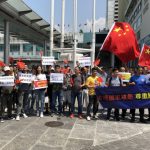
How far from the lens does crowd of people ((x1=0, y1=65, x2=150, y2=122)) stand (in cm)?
1059

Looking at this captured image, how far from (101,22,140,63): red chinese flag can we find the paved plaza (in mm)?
2765

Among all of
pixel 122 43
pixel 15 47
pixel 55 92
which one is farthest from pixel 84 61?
pixel 15 47

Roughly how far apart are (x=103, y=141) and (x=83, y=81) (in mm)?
3478

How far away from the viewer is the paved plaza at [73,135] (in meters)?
7.84

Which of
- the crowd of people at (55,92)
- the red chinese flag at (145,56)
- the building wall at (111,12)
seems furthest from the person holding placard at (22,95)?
the building wall at (111,12)

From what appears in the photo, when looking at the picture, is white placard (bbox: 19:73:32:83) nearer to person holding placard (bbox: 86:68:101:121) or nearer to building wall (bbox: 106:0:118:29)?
person holding placard (bbox: 86:68:101:121)

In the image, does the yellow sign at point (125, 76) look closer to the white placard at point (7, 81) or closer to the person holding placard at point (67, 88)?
the person holding placard at point (67, 88)

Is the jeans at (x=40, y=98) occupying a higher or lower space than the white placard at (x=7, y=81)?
lower

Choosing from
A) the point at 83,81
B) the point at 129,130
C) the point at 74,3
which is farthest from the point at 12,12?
the point at 129,130

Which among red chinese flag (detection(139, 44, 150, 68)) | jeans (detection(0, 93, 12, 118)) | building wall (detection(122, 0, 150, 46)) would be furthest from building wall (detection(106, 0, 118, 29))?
jeans (detection(0, 93, 12, 118))

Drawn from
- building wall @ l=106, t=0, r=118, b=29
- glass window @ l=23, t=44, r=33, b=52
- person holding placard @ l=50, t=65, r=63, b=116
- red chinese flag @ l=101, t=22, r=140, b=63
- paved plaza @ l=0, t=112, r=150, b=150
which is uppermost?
building wall @ l=106, t=0, r=118, b=29

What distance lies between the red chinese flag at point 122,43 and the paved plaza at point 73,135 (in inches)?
109

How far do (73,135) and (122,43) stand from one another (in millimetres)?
4625

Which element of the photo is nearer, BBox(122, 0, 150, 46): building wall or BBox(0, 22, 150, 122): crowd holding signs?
BBox(0, 22, 150, 122): crowd holding signs
